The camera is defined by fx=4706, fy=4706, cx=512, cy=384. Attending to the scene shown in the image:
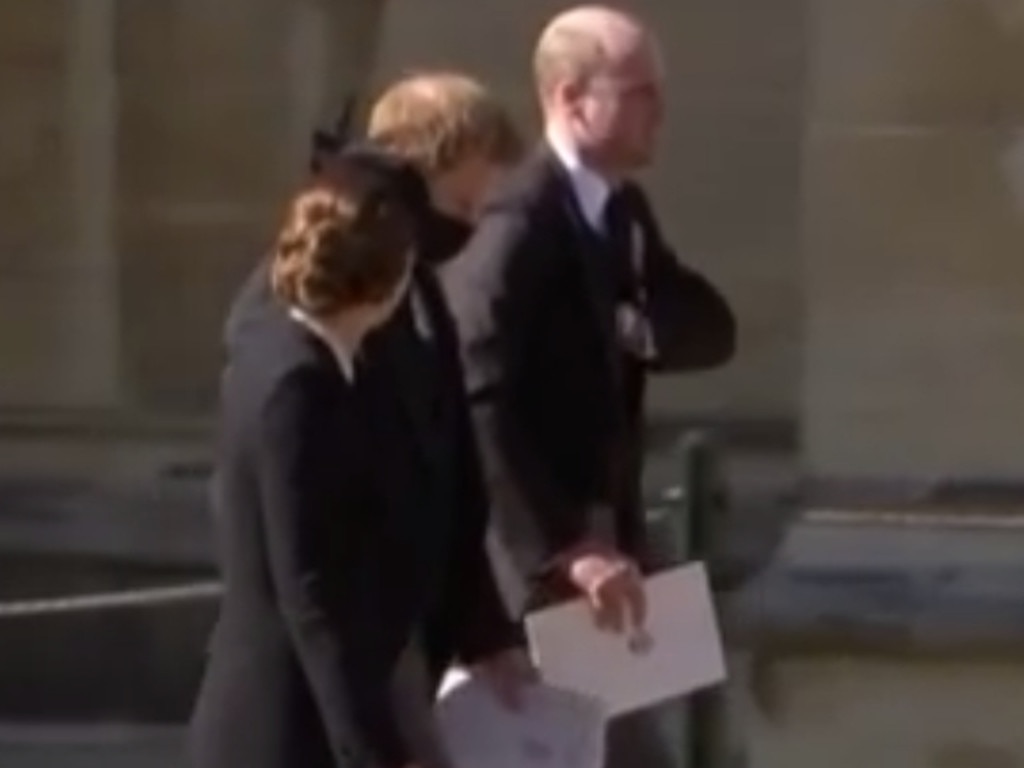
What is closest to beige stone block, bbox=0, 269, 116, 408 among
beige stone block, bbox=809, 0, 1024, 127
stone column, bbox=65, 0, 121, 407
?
stone column, bbox=65, 0, 121, 407

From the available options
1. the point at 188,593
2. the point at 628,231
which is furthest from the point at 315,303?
the point at 188,593

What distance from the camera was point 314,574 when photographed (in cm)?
580

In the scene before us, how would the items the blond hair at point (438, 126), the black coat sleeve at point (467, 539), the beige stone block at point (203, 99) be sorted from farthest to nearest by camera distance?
1. the beige stone block at point (203, 99)
2. the blond hair at point (438, 126)
3. the black coat sleeve at point (467, 539)

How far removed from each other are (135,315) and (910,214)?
6.63ft

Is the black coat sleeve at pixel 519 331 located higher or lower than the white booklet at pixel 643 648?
higher

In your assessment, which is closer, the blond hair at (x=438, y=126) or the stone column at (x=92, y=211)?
the blond hair at (x=438, y=126)

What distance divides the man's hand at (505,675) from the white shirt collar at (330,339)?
0.62m

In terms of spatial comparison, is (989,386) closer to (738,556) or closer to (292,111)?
(738,556)

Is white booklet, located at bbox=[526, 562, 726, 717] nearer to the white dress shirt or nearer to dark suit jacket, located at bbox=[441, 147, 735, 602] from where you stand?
dark suit jacket, located at bbox=[441, 147, 735, 602]

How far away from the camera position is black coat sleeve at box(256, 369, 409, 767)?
5.79m

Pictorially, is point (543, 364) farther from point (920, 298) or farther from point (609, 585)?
point (920, 298)

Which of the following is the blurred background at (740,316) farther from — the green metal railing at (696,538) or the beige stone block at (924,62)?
the green metal railing at (696,538)

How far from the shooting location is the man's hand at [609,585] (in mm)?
6715

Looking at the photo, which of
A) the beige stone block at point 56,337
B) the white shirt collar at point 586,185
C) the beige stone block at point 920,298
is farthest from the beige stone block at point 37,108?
the white shirt collar at point 586,185
